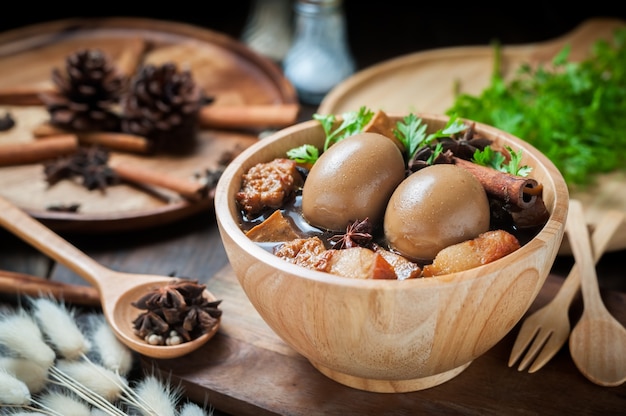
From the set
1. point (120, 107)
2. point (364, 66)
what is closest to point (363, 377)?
point (120, 107)

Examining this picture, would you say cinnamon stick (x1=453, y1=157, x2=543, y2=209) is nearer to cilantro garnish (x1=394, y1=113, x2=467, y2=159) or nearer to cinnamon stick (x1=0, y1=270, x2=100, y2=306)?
cilantro garnish (x1=394, y1=113, x2=467, y2=159)

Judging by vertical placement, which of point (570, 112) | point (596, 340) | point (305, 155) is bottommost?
point (596, 340)

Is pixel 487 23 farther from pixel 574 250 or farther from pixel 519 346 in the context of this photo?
pixel 519 346

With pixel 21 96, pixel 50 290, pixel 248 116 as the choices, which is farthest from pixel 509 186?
pixel 21 96

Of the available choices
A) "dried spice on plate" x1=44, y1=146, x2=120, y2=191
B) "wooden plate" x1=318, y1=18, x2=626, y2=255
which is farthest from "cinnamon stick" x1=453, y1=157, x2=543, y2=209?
"dried spice on plate" x1=44, y1=146, x2=120, y2=191

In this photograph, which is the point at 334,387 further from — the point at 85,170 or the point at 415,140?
the point at 85,170
